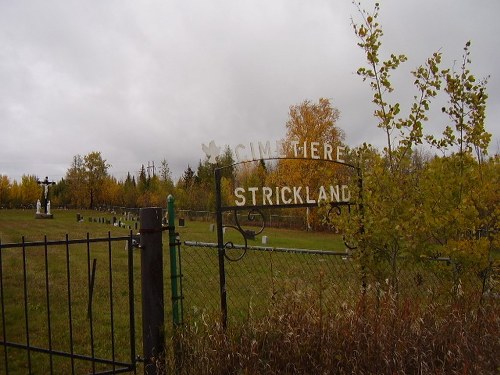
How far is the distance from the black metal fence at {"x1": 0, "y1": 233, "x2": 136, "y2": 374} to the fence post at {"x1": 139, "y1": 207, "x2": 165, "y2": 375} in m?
0.14

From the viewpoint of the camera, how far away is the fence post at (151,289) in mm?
4152

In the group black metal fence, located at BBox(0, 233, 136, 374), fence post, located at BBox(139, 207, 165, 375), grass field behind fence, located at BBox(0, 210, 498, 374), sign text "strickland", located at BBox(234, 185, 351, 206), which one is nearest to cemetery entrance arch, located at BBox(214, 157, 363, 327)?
sign text "strickland", located at BBox(234, 185, 351, 206)

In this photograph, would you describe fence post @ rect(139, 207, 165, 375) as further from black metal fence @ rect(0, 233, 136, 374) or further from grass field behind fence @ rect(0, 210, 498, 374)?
grass field behind fence @ rect(0, 210, 498, 374)

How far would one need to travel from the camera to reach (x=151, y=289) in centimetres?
418

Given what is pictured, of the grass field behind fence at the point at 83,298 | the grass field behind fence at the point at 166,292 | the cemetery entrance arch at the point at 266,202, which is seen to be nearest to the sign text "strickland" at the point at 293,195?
the cemetery entrance arch at the point at 266,202

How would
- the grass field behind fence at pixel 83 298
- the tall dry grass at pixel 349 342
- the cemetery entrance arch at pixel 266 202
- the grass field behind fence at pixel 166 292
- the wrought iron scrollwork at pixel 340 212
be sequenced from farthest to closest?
the grass field behind fence at pixel 83 298 → the wrought iron scrollwork at pixel 340 212 → the grass field behind fence at pixel 166 292 → the cemetery entrance arch at pixel 266 202 → the tall dry grass at pixel 349 342

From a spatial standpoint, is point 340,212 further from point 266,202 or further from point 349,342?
point 349,342

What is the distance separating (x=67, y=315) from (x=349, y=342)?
213 inches

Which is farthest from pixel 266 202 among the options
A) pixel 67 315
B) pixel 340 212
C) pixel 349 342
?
pixel 67 315

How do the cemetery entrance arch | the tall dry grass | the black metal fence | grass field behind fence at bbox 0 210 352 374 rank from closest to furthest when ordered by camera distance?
the tall dry grass
the black metal fence
the cemetery entrance arch
grass field behind fence at bbox 0 210 352 374

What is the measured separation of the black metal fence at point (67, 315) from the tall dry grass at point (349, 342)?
0.90 meters

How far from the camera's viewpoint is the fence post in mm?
4152

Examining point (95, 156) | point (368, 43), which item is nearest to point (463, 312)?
point (368, 43)

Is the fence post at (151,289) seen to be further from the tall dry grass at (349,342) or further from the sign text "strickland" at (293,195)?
the sign text "strickland" at (293,195)
